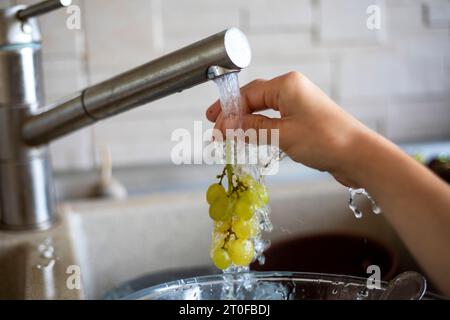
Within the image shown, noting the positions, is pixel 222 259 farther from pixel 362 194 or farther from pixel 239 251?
pixel 362 194

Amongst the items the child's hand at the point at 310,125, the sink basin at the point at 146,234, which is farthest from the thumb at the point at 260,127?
the sink basin at the point at 146,234

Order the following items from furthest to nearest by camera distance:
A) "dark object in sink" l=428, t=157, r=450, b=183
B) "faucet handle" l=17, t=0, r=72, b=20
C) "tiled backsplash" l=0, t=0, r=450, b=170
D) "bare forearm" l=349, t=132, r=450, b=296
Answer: "tiled backsplash" l=0, t=0, r=450, b=170
"dark object in sink" l=428, t=157, r=450, b=183
"faucet handle" l=17, t=0, r=72, b=20
"bare forearm" l=349, t=132, r=450, b=296

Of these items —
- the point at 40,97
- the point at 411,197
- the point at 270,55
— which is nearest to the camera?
the point at 411,197

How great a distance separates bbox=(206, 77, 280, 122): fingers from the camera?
436mm

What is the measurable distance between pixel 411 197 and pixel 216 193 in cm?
15

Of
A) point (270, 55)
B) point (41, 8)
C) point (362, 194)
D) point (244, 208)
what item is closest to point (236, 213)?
point (244, 208)

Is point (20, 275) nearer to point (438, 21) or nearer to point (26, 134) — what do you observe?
point (26, 134)

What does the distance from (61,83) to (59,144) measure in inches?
3.8

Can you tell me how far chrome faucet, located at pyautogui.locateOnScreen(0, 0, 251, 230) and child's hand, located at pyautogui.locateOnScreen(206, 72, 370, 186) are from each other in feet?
0.13

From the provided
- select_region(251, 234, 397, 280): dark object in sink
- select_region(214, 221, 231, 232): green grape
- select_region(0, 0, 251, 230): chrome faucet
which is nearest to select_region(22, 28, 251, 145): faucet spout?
select_region(0, 0, 251, 230): chrome faucet

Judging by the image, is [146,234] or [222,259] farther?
[146,234]

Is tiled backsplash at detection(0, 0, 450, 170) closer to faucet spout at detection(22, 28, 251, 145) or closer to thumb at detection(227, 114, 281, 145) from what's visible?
faucet spout at detection(22, 28, 251, 145)

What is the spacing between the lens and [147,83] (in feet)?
1.62

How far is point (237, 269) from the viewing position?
49 centimetres
